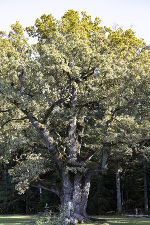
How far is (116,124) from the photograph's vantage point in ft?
62.2

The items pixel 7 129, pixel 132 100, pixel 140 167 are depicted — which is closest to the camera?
pixel 132 100

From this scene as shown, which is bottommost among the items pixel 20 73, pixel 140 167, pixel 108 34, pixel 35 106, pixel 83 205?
pixel 83 205

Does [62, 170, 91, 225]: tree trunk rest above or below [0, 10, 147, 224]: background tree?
below

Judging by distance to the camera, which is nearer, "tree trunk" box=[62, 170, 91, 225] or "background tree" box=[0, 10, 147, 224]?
"background tree" box=[0, 10, 147, 224]

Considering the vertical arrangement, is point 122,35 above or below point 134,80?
above

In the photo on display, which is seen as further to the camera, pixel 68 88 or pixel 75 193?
pixel 68 88

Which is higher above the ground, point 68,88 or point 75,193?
point 68,88

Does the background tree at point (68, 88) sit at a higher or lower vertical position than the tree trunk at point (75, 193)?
higher

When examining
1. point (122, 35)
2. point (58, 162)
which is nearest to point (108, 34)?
point (122, 35)

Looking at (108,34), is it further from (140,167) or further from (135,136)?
(140,167)

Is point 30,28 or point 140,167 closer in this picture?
point 30,28

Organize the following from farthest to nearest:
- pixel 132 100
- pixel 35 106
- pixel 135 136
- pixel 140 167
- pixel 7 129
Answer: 1. pixel 140 167
2. pixel 7 129
3. pixel 132 100
4. pixel 135 136
5. pixel 35 106

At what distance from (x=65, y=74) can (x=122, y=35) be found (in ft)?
18.3

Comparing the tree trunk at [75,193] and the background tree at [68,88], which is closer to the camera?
the background tree at [68,88]
